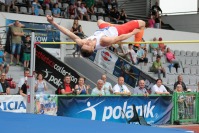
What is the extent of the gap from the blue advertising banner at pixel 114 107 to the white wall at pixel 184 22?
9561 millimetres

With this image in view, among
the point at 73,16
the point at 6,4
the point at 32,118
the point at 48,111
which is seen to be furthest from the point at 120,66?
the point at 32,118

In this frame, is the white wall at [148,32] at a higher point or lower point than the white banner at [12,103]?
higher

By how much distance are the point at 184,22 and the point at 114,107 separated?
1130cm

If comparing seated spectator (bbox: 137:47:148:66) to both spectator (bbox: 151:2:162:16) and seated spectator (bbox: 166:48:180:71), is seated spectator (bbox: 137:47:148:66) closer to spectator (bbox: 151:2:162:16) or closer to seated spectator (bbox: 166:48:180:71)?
seated spectator (bbox: 166:48:180:71)

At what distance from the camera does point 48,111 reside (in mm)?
9570

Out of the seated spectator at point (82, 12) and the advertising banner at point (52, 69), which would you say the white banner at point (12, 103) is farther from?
the seated spectator at point (82, 12)

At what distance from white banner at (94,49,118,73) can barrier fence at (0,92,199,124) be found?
3.15 meters

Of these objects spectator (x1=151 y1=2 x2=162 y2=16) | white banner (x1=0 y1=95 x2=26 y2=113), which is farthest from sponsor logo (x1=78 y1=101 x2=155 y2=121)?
spectator (x1=151 y1=2 x2=162 y2=16)

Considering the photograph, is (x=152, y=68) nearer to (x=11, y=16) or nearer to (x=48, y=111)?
(x=11, y=16)

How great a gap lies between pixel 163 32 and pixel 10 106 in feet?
34.3

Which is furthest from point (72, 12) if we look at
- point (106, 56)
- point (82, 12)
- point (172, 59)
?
point (172, 59)

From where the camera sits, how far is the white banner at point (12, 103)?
9055 mm

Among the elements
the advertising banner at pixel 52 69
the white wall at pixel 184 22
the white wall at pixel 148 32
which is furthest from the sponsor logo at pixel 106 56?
the white wall at pixel 184 22

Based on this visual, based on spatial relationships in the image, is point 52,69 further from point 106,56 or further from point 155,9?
point 155,9
